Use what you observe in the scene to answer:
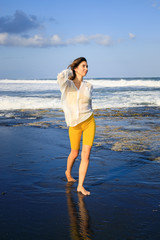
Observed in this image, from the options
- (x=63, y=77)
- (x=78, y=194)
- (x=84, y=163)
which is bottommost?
(x=78, y=194)

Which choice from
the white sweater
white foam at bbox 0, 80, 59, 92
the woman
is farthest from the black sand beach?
white foam at bbox 0, 80, 59, 92

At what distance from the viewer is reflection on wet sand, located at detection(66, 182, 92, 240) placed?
2637 millimetres

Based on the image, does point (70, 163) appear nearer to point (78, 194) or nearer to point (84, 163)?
point (84, 163)

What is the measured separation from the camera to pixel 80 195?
365 centimetres

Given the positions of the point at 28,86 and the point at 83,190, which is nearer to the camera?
the point at 83,190

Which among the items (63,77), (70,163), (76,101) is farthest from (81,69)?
(70,163)

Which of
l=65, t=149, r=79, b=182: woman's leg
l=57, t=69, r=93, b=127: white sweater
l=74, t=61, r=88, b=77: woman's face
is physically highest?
l=74, t=61, r=88, b=77: woman's face

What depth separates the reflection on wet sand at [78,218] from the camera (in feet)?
8.65

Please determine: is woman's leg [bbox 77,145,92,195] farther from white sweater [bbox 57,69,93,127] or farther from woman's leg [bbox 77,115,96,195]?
white sweater [bbox 57,69,93,127]

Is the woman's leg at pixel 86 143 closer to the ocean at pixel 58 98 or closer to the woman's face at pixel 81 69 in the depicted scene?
the woman's face at pixel 81 69

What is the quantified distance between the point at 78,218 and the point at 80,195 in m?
0.68

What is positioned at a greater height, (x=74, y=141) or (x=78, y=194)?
(x=74, y=141)

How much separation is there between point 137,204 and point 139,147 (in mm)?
3034

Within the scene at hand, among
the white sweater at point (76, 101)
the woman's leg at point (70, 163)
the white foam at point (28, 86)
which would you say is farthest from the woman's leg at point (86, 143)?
the white foam at point (28, 86)
